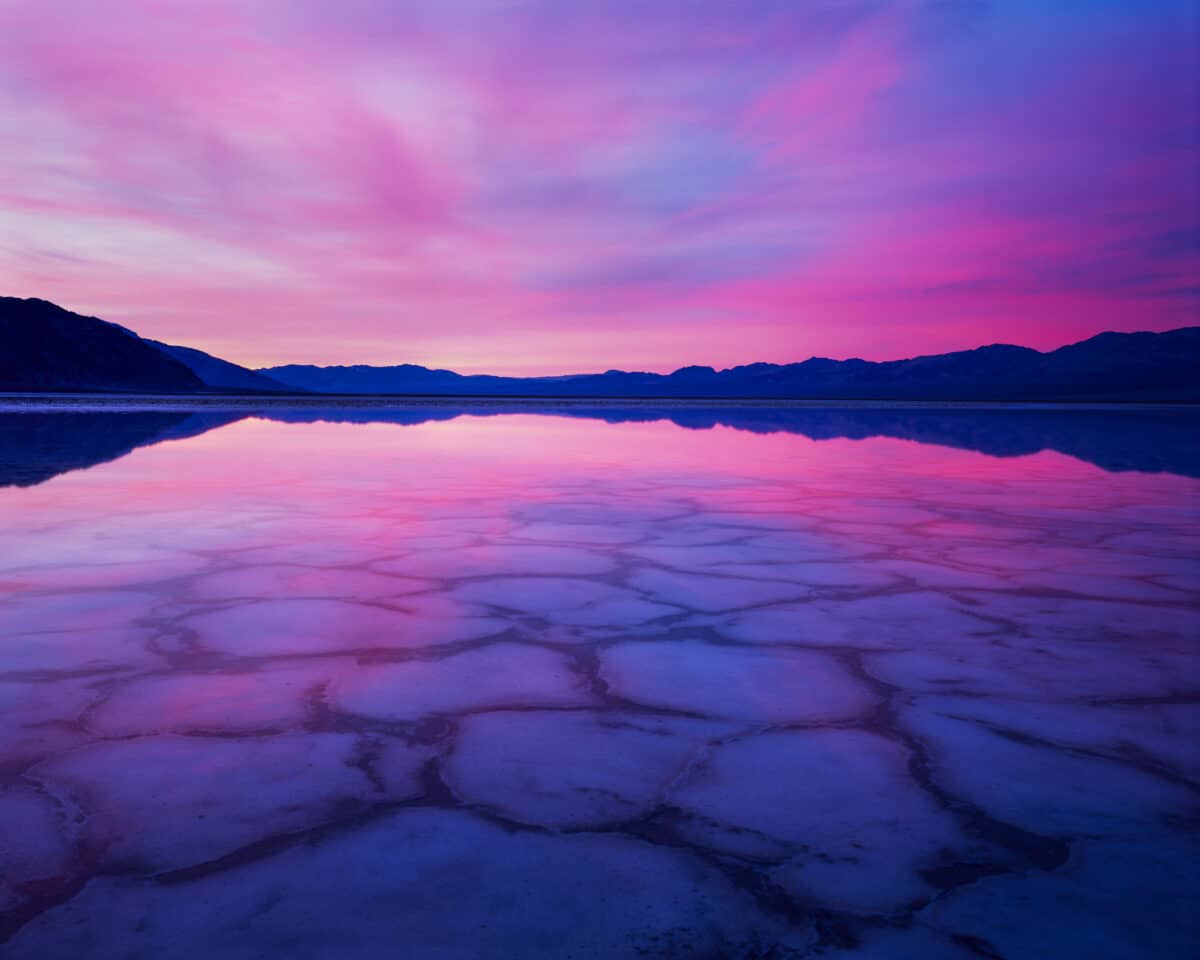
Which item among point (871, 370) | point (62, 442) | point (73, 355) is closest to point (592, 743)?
point (62, 442)

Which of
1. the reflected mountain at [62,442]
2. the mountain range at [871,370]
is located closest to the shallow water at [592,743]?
the reflected mountain at [62,442]

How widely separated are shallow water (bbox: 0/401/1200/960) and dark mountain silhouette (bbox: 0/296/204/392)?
65.3 m

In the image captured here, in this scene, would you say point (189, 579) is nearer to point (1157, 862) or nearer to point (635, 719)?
point (635, 719)

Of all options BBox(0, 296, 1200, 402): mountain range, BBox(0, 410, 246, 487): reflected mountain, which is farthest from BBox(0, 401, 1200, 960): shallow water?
BBox(0, 296, 1200, 402): mountain range

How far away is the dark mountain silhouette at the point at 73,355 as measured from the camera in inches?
2415

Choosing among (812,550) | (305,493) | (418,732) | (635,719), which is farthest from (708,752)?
(305,493)

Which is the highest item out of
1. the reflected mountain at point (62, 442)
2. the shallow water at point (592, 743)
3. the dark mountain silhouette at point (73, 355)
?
the dark mountain silhouette at point (73, 355)

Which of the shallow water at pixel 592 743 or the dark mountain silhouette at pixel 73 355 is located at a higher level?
the dark mountain silhouette at pixel 73 355

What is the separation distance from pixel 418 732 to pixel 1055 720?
1.63 m

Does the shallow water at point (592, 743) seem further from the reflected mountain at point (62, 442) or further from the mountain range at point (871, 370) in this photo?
the mountain range at point (871, 370)

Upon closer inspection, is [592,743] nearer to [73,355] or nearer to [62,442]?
[62,442]

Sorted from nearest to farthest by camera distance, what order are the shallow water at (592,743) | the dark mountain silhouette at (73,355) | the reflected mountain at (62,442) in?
the shallow water at (592,743)
the reflected mountain at (62,442)
the dark mountain silhouette at (73,355)

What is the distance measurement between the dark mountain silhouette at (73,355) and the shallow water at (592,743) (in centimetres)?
6530

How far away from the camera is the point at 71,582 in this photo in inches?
130
